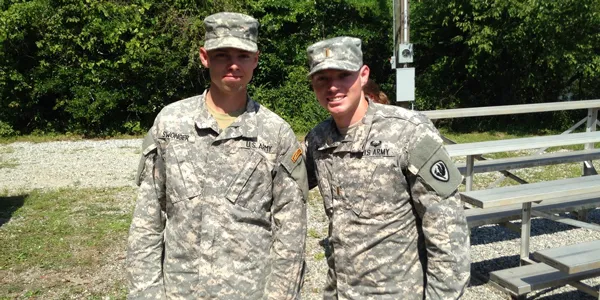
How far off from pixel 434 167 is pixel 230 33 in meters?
0.89

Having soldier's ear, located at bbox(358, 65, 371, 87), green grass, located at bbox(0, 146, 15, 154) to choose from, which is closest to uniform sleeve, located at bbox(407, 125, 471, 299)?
soldier's ear, located at bbox(358, 65, 371, 87)

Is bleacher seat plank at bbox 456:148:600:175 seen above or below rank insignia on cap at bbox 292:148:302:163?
below

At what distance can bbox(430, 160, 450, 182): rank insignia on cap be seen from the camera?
1.95 metres

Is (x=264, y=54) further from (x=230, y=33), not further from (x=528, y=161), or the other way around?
(x=230, y=33)

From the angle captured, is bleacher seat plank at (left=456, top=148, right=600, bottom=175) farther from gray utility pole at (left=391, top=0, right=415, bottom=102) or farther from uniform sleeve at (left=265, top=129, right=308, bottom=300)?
uniform sleeve at (left=265, top=129, right=308, bottom=300)

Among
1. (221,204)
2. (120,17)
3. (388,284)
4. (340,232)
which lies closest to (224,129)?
(221,204)

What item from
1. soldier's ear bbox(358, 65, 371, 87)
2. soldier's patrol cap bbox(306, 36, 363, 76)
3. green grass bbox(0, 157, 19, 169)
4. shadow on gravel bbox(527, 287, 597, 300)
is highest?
soldier's patrol cap bbox(306, 36, 363, 76)

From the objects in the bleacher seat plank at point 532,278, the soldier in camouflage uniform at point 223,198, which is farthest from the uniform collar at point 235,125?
the bleacher seat plank at point 532,278

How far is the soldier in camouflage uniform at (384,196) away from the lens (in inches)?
Answer: 77.0

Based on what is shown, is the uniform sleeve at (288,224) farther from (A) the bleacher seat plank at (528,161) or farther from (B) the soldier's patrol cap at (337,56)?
(A) the bleacher seat plank at (528,161)

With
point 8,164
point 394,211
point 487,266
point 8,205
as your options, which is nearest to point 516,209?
point 487,266

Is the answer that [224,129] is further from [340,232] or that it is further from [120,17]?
[120,17]

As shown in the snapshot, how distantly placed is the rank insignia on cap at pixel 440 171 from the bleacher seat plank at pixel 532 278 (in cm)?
179

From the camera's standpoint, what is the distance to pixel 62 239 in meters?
5.12
